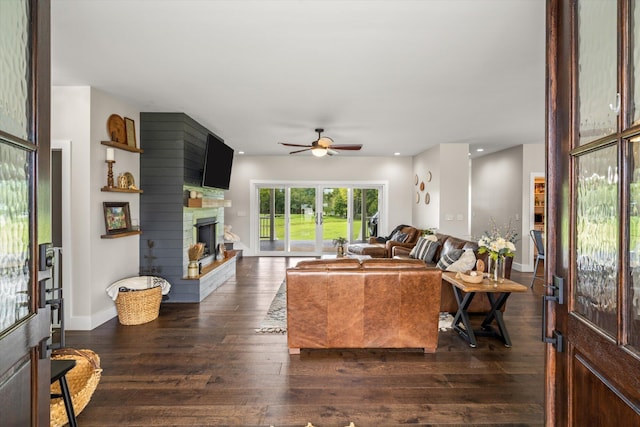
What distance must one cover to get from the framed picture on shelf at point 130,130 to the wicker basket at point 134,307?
1861 millimetres

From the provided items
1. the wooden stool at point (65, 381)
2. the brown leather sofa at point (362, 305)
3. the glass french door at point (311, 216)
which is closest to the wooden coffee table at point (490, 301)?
the brown leather sofa at point (362, 305)

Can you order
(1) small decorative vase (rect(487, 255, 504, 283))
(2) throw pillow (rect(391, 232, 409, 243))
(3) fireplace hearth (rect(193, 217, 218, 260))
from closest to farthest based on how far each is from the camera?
(1) small decorative vase (rect(487, 255, 504, 283))
(3) fireplace hearth (rect(193, 217, 218, 260))
(2) throw pillow (rect(391, 232, 409, 243))

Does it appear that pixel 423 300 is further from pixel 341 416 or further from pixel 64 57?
pixel 64 57

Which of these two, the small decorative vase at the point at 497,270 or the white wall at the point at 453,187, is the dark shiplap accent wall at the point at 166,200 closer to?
the small decorative vase at the point at 497,270

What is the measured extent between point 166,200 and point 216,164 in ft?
3.58

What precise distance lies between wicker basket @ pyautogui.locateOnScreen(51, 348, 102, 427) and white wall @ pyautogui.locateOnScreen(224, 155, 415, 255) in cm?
632

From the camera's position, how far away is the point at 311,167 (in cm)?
890

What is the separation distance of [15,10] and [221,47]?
1696mm

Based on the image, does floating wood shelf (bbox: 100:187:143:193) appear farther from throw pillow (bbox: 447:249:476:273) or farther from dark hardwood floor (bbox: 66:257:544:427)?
throw pillow (bbox: 447:249:476:273)

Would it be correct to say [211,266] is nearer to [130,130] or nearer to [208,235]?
[208,235]

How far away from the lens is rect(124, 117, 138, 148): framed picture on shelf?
14.4ft

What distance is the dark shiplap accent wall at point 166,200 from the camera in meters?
4.76

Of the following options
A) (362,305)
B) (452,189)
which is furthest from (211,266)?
(452,189)

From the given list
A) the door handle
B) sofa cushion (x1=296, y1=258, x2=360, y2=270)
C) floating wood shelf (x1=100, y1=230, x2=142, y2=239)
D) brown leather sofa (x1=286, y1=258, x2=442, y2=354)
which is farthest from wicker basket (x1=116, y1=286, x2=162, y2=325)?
the door handle
